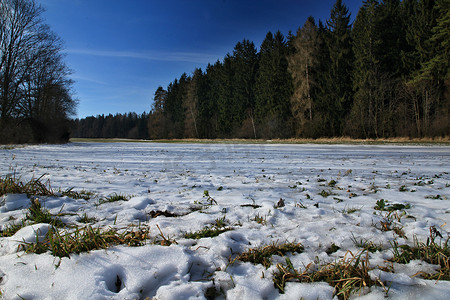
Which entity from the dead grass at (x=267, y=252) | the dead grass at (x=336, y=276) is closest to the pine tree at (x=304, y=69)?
the dead grass at (x=267, y=252)

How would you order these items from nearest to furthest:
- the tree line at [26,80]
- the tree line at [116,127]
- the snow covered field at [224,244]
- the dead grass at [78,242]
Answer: the snow covered field at [224,244] → the dead grass at [78,242] → the tree line at [26,80] → the tree line at [116,127]

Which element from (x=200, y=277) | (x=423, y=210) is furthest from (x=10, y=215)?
(x=423, y=210)

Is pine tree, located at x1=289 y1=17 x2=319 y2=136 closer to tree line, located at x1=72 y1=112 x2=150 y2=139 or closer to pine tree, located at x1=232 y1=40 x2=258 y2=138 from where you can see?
pine tree, located at x1=232 y1=40 x2=258 y2=138

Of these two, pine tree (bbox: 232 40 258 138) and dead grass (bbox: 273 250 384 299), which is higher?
pine tree (bbox: 232 40 258 138)

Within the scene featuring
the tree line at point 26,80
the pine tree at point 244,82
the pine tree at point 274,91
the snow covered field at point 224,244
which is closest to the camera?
the snow covered field at point 224,244

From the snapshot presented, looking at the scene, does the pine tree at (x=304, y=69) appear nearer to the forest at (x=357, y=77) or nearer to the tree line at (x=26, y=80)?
the forest at (x=357, y=77)

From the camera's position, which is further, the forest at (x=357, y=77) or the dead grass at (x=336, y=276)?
the forest at (x=357, y=77)

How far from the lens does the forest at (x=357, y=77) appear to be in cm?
2148

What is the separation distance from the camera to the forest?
70.5 feet

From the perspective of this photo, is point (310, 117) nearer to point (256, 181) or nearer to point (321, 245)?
point (256, 181)

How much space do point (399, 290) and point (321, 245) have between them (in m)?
0.55

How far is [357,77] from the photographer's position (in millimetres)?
25422

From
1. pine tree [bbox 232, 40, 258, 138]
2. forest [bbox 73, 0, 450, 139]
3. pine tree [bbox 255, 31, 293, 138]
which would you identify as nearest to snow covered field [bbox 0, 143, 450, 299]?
forest [bbox 73, 0, 450, 139]

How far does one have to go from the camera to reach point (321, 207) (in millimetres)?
2623
